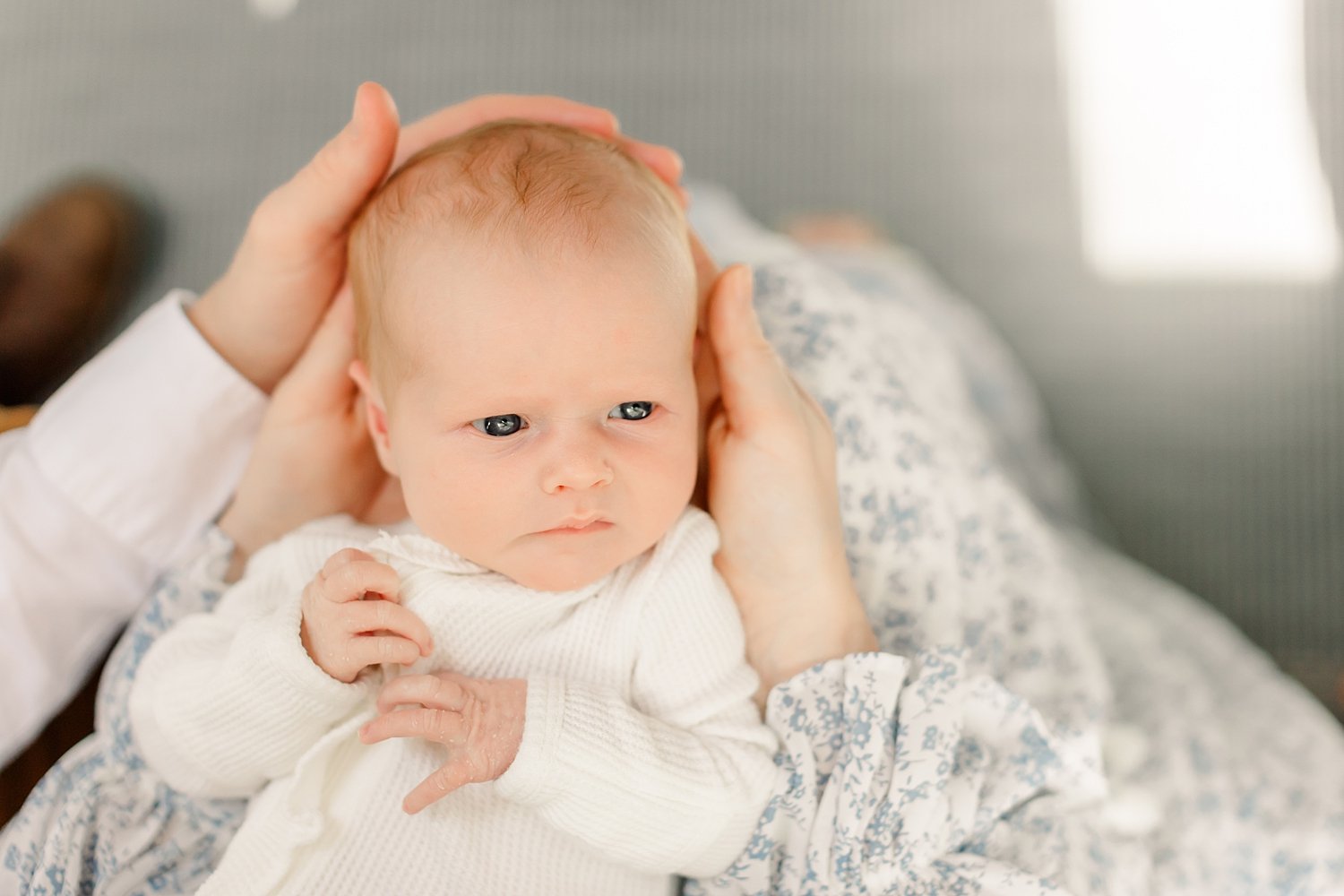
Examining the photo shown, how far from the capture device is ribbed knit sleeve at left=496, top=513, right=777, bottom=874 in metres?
0.83

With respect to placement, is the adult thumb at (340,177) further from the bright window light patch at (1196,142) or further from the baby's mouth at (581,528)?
the bright window light patch at (1196,142)

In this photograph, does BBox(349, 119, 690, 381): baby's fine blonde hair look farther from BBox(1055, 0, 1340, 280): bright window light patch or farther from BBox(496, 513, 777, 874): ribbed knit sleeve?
BBox(1055, 0, 1340, 280): bright window light patch

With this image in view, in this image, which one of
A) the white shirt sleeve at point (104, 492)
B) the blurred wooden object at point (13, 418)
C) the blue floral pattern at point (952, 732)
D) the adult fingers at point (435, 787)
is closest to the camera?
the adult fingers at point (435, 787)

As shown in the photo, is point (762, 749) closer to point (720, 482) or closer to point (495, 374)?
point (720, 482)

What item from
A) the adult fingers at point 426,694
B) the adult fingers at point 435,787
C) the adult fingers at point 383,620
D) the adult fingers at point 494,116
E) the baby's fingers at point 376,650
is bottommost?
the adult fingers at point 435,787

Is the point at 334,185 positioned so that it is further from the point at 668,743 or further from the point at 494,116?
the point at 668,743

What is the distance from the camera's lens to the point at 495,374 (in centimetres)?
83

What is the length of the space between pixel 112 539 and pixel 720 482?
576 millimetres

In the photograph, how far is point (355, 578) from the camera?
84cm

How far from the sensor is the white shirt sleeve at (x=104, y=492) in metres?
1.00

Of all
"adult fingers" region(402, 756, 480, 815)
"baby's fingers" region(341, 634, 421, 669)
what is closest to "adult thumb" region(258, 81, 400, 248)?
"baby's fingers" region(341, 634, 421, 669)

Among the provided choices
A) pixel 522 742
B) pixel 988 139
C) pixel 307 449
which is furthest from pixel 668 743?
pixel 988 139

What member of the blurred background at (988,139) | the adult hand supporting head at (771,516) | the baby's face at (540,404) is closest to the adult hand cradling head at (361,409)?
the adult hand supporting head at (771,516)

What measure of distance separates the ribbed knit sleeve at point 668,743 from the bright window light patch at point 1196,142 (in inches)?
45.8
